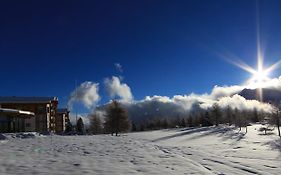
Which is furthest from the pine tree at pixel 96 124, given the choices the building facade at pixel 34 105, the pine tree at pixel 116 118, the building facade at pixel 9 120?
the building facade at pixel 9 120

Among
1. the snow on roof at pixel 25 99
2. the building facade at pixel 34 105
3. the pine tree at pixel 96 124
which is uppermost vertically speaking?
the snow on roof at pixel 25 99

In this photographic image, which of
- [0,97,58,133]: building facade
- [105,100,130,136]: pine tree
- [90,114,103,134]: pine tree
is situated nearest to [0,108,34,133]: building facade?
[105,100,130,136]: pine tree

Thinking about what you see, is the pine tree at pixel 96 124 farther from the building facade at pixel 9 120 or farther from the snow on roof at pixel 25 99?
the building facade at pixel 9 120

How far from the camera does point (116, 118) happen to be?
7125 centimetres

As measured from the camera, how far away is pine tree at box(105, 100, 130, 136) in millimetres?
71062

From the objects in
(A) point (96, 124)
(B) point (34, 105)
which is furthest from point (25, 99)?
(A) point (96, 124)

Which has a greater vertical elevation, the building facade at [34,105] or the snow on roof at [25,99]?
the snow on roof at [25,99]

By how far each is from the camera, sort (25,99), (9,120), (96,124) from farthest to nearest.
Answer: (96,124) < (25,99) < (9,120)

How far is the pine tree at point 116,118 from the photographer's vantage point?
71062 millimetres

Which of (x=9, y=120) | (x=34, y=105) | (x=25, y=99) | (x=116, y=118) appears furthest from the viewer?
(x=34, y=105)

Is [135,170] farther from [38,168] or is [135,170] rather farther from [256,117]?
[256,117]

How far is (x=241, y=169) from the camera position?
51.5 ft

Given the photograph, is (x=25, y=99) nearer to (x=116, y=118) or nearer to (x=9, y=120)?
(x=116, y=118)

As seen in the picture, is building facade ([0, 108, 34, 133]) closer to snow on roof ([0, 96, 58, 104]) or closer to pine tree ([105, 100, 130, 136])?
pine tree ([105, 100, 130, 136])
